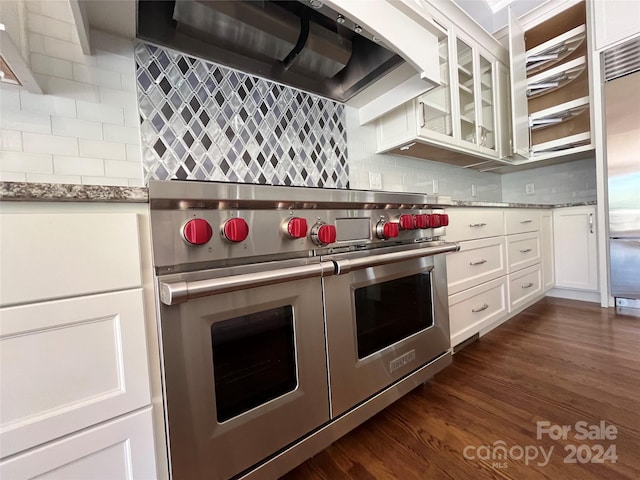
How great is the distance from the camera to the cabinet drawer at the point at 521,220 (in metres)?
1.78

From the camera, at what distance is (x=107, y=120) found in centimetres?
98

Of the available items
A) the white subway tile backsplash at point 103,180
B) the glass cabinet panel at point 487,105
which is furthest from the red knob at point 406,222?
the glass cabinet panel at point 487,105

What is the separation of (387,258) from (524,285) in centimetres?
157

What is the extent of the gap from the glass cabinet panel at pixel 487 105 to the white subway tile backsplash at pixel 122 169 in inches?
85.5

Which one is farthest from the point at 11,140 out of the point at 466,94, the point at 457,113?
the point at 466,94

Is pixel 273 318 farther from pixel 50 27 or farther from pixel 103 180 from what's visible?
pixel 50 27

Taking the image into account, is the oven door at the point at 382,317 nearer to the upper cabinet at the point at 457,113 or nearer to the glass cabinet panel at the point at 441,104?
the upper cabinet at the point at 457,113

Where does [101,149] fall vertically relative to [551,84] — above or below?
below

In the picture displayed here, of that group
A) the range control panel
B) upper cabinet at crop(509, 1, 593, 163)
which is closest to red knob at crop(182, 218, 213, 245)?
the range control panel

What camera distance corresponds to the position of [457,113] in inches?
70.7

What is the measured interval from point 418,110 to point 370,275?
Result: 1117mm

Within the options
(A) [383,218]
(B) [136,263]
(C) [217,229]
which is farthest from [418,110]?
(B) [136,263]

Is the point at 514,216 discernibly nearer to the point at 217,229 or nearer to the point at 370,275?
the point at 370,275

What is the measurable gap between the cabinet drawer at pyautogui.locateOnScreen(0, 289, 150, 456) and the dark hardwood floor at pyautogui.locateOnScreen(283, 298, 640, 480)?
0.59 metres
